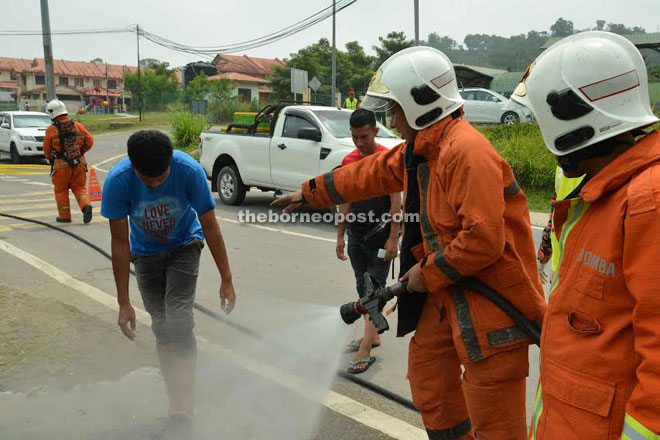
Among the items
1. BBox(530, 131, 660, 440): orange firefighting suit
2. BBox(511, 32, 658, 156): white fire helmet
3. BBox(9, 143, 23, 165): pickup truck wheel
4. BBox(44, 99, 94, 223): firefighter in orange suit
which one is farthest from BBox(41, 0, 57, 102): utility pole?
BBox(530, 131, 660, 440): orange firefighting suit

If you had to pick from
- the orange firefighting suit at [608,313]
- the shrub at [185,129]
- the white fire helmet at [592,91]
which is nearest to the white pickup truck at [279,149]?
the white fire helmet at [592,91]

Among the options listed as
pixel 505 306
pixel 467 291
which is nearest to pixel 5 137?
pixel 467 291

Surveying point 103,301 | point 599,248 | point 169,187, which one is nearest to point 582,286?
point 599,248

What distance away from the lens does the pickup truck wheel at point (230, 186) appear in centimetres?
1117

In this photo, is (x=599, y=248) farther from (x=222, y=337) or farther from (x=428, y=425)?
(x=222, y=337)

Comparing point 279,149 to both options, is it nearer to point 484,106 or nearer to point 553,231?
point 553,231

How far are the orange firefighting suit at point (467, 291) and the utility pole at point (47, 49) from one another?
2223 cm

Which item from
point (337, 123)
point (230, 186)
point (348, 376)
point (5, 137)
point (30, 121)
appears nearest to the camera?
point (348, 376)

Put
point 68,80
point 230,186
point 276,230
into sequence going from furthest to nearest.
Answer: point 68,80, point 230,186, point 276,230

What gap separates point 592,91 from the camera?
1.56 meters

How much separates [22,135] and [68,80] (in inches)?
3705

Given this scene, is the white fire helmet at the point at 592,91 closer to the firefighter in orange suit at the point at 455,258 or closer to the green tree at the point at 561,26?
the firefighter in orange suit at the point at 455,258

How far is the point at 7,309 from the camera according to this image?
5.18 metres

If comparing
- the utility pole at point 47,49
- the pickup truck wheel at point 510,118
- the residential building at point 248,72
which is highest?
the residential building at point 248,72
